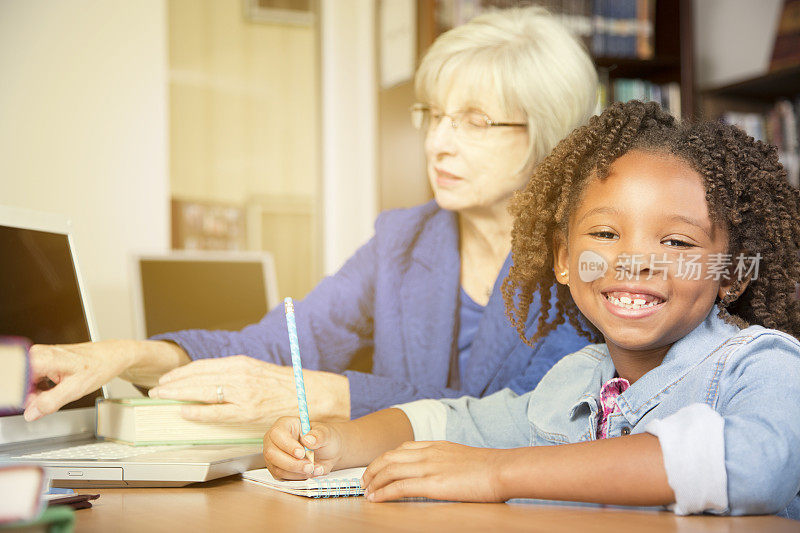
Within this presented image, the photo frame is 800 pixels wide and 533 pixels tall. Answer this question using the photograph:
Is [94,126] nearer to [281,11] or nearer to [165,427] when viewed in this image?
[281,11]

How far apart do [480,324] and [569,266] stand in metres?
0.41

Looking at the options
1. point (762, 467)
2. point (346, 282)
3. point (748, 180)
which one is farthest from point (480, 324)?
point (762, 467)

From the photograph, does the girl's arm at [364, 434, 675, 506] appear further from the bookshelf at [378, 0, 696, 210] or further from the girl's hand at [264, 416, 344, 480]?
the bookshelf at [378, 0, 696, 210]

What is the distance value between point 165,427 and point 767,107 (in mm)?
2475

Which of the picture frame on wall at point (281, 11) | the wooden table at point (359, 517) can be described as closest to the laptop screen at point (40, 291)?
the wooden table at point (359, 517)

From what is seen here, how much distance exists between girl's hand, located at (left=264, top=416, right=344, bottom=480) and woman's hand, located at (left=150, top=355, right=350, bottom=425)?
153 mm

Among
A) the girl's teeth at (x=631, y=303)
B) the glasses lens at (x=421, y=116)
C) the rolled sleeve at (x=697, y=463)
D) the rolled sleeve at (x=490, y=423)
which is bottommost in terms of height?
the rolled sleeve at (x=490, y=423)

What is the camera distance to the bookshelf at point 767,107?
8.32ft

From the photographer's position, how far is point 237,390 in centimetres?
110

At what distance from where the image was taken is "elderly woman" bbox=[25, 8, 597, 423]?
1307mm

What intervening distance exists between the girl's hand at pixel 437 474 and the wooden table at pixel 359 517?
1 centimetres

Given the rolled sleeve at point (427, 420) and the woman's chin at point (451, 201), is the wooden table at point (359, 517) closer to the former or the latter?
the rolled sleeve at point (427, 420)

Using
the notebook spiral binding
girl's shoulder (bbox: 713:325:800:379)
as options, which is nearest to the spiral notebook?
the notebook spiral binding

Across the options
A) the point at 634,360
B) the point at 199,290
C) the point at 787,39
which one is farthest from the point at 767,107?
the point at 634,360
